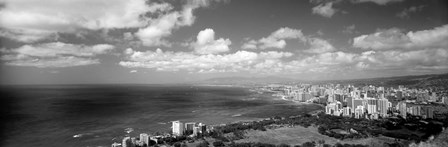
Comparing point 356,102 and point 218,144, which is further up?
point 356,102

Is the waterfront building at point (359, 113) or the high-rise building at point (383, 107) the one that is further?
the high-rise building at point (383, 107)

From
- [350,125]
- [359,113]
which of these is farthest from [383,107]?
[350,125]

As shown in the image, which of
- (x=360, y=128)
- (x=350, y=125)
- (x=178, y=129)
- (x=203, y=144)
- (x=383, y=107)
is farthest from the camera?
(x=383, y=107)

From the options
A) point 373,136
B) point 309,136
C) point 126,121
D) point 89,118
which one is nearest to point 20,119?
point 89,118

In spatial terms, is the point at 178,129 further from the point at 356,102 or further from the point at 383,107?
the point at 356,102

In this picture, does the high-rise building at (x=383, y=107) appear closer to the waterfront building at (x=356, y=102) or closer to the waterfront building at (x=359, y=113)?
the waterfront building at (x=359, y=113)

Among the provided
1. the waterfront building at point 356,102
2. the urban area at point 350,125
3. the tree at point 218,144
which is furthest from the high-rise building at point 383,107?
the tree at point 218,144

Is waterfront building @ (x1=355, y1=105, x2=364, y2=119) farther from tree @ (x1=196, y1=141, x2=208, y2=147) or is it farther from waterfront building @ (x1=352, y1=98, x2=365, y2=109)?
tree @ (x1=196, y1=141, x2=208, y2=147)

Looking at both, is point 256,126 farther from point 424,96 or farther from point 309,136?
point 424,96

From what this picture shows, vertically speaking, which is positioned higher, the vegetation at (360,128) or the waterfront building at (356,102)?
the waterfront building at (356,102)

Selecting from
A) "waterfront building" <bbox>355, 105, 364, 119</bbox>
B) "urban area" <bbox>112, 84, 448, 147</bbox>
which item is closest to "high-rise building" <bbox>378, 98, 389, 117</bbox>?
"urban area" <bbox>112, 84, 448, 147</bbox>

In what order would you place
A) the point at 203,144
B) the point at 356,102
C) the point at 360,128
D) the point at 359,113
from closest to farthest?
the point at 203,144 < the point at 360,128 < the point at 359,113 < the point at 356,102
